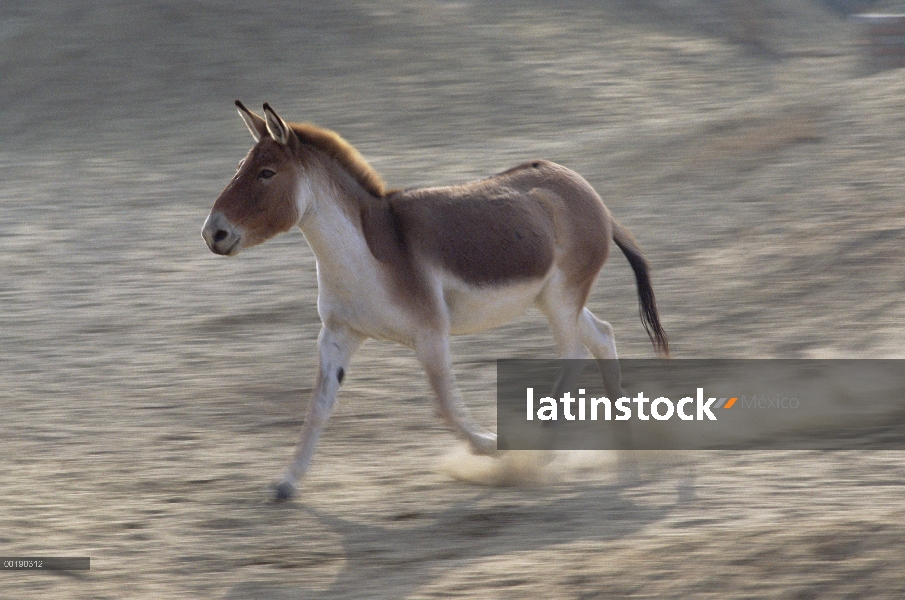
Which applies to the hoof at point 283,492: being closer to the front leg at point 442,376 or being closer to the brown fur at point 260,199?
the front leg at point 442,376

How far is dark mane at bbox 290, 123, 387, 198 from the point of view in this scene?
16.3 feet

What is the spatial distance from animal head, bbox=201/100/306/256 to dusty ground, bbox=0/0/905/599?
3.99 ft

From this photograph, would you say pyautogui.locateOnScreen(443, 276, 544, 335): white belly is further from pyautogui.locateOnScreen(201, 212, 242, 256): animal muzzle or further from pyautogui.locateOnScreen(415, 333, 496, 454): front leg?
pyautogui.locateOnScreen(201, 212, 242, 256): animal muzzle

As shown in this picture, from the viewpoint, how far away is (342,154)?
5.03 m

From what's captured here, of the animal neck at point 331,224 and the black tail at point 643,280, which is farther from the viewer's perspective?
the black tail at point 643,280

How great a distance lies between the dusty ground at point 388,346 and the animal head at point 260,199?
1.22 meters

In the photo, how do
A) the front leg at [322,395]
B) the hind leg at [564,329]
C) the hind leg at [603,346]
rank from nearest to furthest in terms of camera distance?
the front leg at [322,395]
the hind leg at [564,329]
the hind leg at [603,346]

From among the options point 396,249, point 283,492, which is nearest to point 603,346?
point 396,249

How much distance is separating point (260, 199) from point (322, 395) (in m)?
0.94

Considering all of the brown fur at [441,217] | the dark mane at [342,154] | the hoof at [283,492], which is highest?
the dark mane at [342,154]

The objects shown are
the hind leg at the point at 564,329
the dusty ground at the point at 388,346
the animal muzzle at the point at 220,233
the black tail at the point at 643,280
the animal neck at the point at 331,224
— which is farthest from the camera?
the black tail at the point at 643,280

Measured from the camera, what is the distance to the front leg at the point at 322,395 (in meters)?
4.94

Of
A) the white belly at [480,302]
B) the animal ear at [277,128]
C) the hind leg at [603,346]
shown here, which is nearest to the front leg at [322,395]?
the white belly at [480,302]

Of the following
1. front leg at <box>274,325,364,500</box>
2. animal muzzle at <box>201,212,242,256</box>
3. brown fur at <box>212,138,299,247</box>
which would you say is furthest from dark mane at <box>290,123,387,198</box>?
front leg at <box>274,325,364,500</box>
